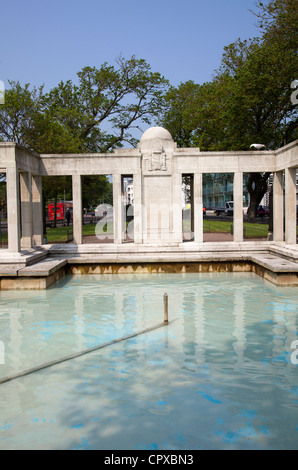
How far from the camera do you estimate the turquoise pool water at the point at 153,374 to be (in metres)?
6.34

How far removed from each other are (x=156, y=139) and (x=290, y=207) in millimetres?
7253

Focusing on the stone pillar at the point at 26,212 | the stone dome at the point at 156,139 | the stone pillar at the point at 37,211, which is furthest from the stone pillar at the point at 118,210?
the stone pillar at the point at 26,212

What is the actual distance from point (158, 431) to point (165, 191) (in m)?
16.9

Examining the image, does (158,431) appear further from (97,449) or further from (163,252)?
(163,252)

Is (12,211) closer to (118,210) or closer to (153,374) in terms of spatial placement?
(118,210)

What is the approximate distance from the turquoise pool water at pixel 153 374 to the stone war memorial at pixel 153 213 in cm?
442

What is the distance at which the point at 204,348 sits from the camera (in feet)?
32.2

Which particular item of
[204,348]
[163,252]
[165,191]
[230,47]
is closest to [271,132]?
[230,47]

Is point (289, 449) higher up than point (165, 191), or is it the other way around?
point (165, 191)

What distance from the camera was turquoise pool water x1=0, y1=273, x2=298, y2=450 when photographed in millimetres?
6336

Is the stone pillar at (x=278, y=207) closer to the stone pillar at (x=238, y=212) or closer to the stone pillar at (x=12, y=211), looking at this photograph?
the stone pillar at (x=238, y=212)

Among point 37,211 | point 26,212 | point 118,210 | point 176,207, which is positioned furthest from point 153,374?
point 37,211

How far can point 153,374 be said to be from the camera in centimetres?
841
